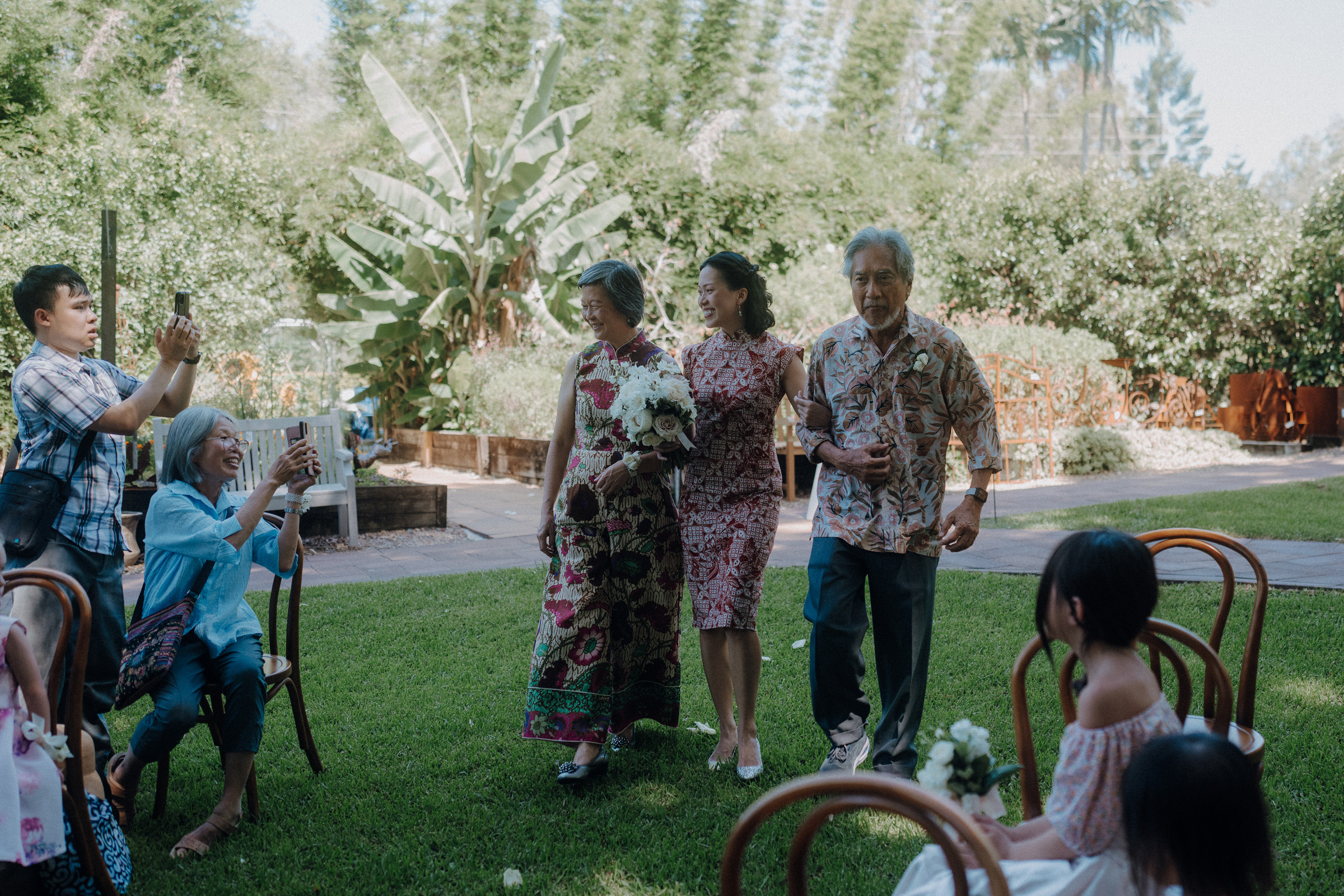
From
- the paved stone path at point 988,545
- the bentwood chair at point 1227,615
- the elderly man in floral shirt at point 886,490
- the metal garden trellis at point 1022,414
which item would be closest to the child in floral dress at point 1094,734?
the bentwood chair at point 1227,615

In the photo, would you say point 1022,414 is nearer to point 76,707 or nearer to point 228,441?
point 228,441

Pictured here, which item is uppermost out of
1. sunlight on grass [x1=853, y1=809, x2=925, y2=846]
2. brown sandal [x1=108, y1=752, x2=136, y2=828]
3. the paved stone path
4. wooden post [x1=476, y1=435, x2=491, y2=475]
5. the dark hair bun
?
the dark hair bun

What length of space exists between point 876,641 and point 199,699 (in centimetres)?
228

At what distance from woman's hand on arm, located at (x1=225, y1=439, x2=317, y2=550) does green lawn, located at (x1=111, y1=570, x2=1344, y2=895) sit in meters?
0.96

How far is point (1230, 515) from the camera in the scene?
8.16m

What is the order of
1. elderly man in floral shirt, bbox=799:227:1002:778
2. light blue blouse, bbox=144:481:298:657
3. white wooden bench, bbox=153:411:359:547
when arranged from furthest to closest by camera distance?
white wooden bench, bbox=153:411:359:547 < elderly man in floral shirt, bbox=799:227:1002:778 < light blue blouse, bbox=144:481:298:657

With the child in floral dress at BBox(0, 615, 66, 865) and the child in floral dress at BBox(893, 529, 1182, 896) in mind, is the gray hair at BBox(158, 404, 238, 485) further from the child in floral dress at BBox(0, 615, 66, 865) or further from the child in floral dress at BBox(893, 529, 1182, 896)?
the child in floral dress at BBox(893, 529, 1182, 896)

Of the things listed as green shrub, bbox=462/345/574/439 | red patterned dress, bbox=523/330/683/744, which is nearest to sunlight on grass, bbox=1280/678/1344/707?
red patterned dress, bbox=523/330/683/744

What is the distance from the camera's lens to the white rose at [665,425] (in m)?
3.40

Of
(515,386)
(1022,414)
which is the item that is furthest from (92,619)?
(1022,414)

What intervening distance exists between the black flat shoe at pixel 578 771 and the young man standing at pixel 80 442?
1.53 metres

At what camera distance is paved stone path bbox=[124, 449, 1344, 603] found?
21.0ft

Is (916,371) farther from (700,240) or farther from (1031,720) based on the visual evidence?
(700,240)

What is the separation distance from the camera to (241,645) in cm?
318
